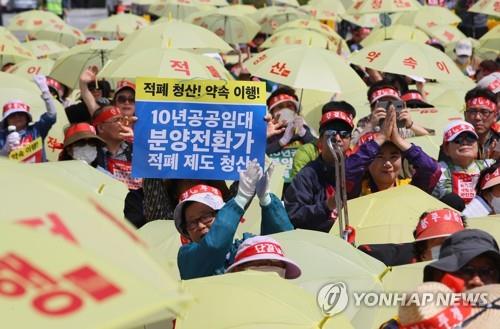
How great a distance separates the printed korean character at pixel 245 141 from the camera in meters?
6.77

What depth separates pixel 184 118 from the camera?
6836mm

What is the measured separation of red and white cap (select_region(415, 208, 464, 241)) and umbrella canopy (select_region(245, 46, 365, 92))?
4716 millimetres

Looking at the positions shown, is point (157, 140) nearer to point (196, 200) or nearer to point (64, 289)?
point (196, 200)

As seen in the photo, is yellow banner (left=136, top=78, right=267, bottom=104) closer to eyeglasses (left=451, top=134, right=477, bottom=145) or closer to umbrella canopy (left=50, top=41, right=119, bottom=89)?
eyeglasses (left=451, top=134, right=477, bottom=145)

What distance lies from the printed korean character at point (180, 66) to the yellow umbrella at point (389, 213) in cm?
330

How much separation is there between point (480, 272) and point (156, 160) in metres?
3.07

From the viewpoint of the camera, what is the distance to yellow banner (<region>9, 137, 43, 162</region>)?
809 centimetres

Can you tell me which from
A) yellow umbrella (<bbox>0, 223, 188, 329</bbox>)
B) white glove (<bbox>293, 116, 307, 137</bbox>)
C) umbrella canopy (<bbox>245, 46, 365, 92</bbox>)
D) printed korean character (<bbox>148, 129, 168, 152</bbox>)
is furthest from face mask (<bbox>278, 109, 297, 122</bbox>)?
yellow umbrella (<bbox>0, 223, 188, 329</bbox>)

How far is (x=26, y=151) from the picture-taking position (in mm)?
8195

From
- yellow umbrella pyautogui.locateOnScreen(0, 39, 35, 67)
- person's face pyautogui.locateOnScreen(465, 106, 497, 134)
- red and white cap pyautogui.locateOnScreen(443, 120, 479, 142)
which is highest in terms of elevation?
red and white cap pyautogui.locateOnScreen(443, 120, 479, 142)

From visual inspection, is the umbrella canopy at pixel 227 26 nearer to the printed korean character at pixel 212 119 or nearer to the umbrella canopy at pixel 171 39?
the umbrella canopy at pixel 171 39

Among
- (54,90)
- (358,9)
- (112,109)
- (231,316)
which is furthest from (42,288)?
(358,9)

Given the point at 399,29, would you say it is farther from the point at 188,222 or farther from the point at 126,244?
the point at 126,244

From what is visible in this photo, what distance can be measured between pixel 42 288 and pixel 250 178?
10.1ft
